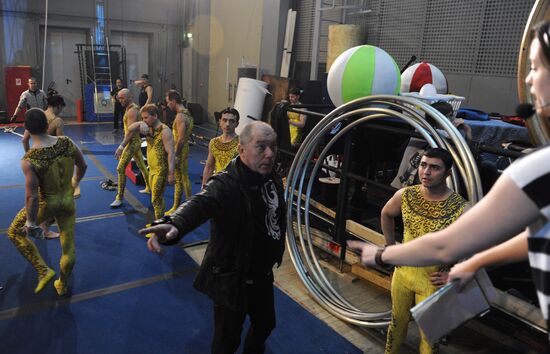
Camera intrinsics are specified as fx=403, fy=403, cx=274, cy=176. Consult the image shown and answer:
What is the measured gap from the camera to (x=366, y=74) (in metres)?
4.03

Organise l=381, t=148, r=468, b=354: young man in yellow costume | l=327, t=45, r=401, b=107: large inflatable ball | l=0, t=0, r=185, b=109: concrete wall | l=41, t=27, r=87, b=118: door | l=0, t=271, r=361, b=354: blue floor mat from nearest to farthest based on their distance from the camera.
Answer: l=381, t=148, r=468, b=354: young man in yellow costume, l=0, t=271, r=361, b=354: blue floor mat, l=327, t=45, r=401, b=107: large inflatable ball, l=0, t=0, r=185, b=109: concrete wall, l=41, t=27, r=87, b=118: door

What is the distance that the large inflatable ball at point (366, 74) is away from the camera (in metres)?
4.00

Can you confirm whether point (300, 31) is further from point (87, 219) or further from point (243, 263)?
point (243, 263)

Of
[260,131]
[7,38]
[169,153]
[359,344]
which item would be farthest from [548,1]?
[7,38]

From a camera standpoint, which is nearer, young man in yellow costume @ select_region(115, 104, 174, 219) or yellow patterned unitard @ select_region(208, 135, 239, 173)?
yellow patterned unitard @ select_region(208, 135, 239, 173)

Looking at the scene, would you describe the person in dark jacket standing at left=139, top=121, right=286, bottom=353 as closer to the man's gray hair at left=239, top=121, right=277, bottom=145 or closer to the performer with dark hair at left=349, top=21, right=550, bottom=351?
the man's gray hair at left=239, top=121, right=277, bottom=145

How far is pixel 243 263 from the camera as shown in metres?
2.56

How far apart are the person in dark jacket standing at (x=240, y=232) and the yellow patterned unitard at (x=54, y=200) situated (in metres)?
2.01

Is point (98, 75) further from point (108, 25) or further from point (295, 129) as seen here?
point (295, 129)

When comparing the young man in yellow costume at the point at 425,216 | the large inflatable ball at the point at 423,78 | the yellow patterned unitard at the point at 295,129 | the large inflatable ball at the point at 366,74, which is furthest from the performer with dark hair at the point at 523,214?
the yellow patterned unitard at the point at 295,129

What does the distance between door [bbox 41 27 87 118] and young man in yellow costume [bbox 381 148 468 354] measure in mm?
15669

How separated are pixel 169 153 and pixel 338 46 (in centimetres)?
510

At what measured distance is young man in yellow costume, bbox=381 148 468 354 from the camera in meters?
2.76

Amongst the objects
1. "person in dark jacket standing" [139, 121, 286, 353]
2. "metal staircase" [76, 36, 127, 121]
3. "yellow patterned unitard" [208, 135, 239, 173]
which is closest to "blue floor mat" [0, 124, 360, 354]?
"person in dark jacket standing" [139, 121, 286, 353]
